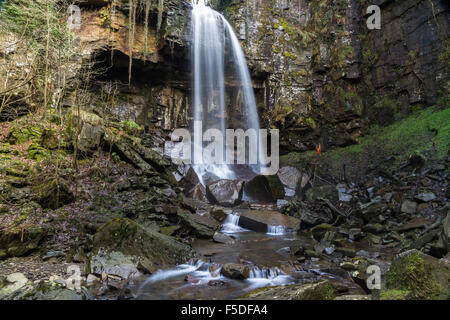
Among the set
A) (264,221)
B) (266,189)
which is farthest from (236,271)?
(266,189)

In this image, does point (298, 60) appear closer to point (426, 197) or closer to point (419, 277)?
point (426, 197)

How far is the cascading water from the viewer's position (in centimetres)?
1642

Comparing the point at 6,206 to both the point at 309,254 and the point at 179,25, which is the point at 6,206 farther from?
the point at 179,25

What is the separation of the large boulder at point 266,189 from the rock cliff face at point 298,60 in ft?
18.7

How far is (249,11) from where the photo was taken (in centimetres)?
1730

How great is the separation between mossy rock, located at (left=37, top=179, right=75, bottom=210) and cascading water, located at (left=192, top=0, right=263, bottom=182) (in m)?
9.30

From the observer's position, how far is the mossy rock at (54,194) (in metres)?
6.39

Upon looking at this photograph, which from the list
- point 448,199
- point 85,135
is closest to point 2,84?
point 85,135

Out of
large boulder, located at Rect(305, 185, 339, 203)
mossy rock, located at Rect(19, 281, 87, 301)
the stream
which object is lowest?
the stream

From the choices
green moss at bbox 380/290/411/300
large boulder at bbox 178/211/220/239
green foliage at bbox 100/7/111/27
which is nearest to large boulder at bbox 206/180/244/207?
large boulder at bbox 178/211/220/239

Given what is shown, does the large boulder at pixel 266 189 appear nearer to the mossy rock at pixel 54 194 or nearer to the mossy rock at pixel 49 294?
the mossy rock at pixel 54 194

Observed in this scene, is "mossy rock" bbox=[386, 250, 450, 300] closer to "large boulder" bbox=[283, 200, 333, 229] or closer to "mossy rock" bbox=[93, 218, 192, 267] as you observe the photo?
"mossy rock" bbox=[93, 218, 192, 267]

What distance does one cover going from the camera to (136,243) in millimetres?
5375
